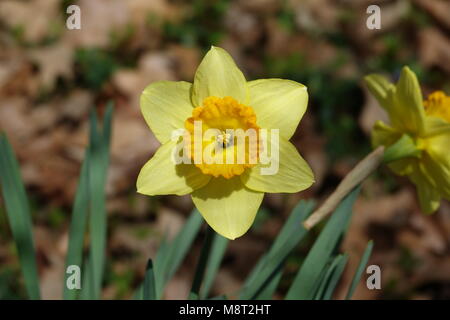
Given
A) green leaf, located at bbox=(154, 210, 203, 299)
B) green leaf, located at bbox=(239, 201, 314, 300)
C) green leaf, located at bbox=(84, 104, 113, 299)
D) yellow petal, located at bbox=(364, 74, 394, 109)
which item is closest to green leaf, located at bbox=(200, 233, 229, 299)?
green leaf, located at bbox=(154, 210, 203, 299)

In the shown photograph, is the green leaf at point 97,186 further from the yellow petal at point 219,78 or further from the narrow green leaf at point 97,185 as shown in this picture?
the yellow petal at point 219,78

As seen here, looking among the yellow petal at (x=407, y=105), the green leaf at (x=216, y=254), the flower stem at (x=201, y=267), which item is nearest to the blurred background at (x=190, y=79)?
the green leaf at (x=216, y=254)

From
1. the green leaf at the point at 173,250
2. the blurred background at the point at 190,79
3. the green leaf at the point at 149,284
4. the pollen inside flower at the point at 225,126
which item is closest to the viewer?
the pollen inside flower at the point at 225,126

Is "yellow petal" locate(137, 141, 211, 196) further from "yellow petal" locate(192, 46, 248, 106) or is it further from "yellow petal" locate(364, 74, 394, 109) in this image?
"yellow petal" locate(364, 74, 394, 109)

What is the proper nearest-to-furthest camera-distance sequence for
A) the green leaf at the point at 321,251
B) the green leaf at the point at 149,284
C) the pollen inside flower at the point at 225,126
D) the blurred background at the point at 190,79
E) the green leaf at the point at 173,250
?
the pollen inside flower at the point at 225,126 → the green leaf at the point at 149,284 → the green leaf at the point at 321,251 → the green leaf at the point at 173,250 → the blurred background at the point at 190,79
